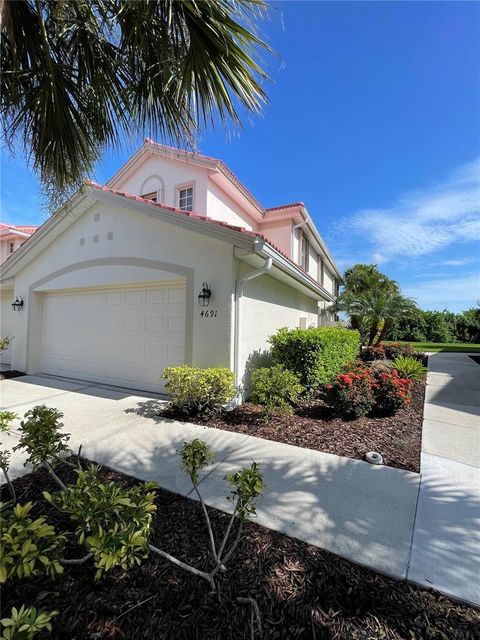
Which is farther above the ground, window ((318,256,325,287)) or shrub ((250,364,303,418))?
window ((318,256,325,287))

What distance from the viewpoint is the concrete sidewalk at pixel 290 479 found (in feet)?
8.72

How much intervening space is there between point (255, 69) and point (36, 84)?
2.66 meters

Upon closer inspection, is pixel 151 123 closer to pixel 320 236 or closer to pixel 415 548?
pixel 415 548

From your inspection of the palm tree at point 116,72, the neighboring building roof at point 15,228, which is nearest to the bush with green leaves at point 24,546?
the palm tree at point 116,72

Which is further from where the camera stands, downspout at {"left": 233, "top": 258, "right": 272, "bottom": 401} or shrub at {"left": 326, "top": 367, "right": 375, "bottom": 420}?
downspout at {"left": 233, "top": 258, "right": 272, "bottom": 401}

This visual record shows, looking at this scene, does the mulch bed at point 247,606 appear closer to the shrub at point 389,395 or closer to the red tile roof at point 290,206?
the shrub at point 389,395

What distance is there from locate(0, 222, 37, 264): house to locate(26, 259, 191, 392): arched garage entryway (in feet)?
40.9

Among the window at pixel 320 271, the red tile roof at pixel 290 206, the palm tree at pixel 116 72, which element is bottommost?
the palm tree at pixel 116 72

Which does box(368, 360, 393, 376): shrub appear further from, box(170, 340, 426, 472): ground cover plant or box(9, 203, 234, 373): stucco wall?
box(9, 203, 234, 373): stucco wall

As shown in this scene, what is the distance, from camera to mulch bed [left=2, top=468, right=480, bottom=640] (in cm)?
184

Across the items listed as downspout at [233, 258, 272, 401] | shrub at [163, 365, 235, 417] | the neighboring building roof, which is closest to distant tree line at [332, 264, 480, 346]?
downspout at [233, 258, 272, 401]

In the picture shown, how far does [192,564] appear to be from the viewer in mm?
2314

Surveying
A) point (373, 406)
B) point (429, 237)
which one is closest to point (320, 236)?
point (429, 237)

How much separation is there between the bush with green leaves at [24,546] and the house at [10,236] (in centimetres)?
2230
